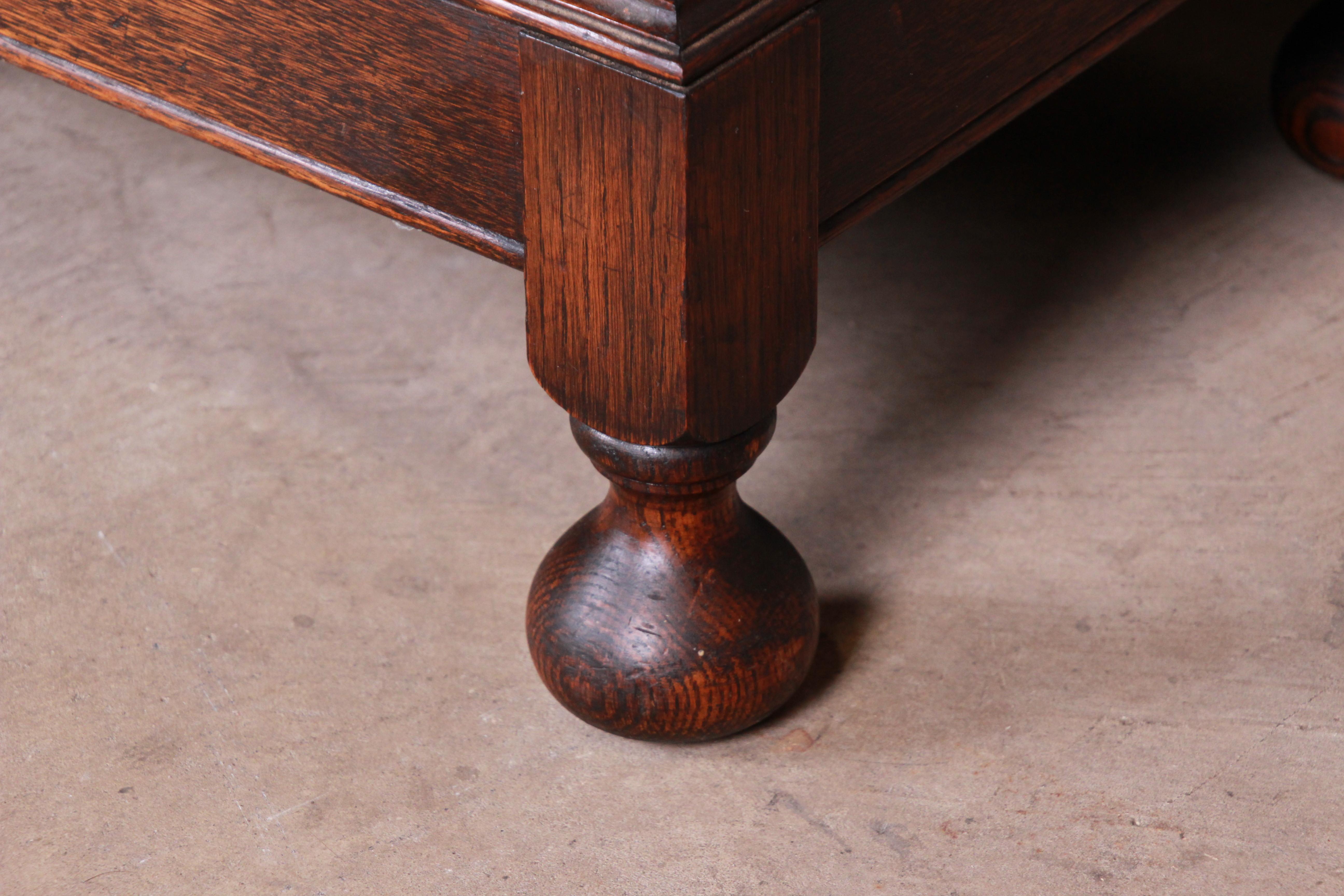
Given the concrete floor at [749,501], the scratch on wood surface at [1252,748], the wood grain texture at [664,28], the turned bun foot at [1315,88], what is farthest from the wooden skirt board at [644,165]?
the turned bun foot at [1315,88]

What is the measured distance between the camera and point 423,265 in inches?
62.3

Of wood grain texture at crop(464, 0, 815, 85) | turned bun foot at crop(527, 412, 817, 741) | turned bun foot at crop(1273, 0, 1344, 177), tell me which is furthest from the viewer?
turned bun foot at crop(1273, 0, 1344, 177)

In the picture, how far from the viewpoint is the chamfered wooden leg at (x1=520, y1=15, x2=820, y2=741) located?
803mm

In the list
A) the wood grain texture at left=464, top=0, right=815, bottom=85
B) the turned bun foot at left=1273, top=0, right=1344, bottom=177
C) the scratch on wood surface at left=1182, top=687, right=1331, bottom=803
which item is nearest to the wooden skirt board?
the wood grain texture at left=464, top=0, right=815, bottom=85

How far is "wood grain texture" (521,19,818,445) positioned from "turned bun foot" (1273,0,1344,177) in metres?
0.96

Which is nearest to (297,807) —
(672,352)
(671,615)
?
(671,615)

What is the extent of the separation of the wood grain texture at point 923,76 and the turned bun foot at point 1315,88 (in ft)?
2.08

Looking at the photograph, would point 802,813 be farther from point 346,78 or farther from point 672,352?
point 346,78

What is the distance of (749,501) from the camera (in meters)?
1.29

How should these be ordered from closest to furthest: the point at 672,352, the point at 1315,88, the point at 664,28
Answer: the point at 664,28, the point at 672,352, the point at 1315,88

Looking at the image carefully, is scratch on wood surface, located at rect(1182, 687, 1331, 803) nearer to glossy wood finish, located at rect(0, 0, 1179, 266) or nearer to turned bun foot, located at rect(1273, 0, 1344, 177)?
glossy wood finish, located at rect(0, 0, 1179, 266)

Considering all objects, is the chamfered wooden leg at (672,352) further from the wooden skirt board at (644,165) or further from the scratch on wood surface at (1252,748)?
the scratch on wood surface at (1252,748)

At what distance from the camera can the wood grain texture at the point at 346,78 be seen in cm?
87

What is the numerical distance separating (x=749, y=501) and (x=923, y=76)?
17.5 inches
